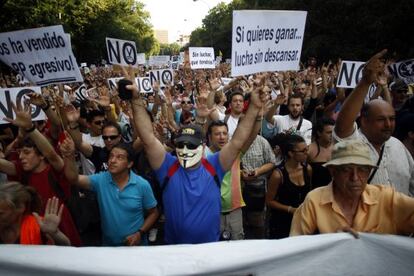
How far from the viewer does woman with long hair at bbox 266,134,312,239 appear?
3789 millimetres

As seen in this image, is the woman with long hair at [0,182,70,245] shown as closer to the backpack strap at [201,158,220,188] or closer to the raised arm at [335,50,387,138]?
the backpack strap at [201,158,220,188]

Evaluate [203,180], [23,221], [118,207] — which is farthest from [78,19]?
[23,221]

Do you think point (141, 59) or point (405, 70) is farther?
point (141, 59)

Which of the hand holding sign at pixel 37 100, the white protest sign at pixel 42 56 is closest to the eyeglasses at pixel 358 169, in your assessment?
the hand holding sign at pixel 37 100

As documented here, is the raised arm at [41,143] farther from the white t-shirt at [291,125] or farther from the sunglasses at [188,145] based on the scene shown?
the white t-shirt at [291,125]

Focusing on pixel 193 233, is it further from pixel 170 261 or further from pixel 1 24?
pixel 1 24

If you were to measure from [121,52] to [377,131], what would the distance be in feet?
10.3

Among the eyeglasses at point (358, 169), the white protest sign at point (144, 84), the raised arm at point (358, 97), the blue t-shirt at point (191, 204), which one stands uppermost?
the raised arm at point (358, 97)

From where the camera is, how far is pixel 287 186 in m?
3.81

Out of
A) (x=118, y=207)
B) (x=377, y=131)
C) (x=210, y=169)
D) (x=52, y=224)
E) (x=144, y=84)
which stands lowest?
(x=144, y=84)

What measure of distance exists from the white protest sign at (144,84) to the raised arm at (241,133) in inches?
244

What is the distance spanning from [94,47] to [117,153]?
46.3m

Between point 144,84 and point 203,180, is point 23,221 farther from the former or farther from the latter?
point 144,84

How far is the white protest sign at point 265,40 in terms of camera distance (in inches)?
186
